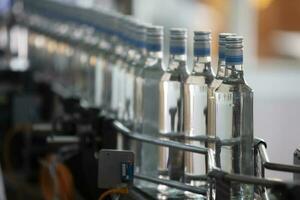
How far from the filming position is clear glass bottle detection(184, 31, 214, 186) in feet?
4.51

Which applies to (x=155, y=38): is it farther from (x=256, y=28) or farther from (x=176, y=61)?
(x=256, y=28)

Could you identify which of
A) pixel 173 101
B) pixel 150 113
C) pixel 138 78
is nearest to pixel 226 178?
pixel 173 101

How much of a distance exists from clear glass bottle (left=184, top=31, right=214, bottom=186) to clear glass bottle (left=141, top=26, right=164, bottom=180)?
133 millimetres

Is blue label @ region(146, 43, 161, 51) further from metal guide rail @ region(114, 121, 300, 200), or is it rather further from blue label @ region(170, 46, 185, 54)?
metal guide rail @ region(114, 121, 300, 200)

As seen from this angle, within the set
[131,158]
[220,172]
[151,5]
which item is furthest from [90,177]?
[151,5]

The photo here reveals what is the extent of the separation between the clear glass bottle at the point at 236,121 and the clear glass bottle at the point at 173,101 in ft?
0.58

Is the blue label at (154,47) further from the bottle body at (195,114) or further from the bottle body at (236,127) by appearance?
the bottle body at (236,127)

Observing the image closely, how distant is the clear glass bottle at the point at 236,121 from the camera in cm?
127

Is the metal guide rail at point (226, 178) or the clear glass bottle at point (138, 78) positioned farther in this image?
the clear glass bottle at point (138, 78)

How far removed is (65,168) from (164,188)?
604 mm

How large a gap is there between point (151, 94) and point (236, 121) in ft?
1.23

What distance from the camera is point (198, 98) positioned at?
1438 mm

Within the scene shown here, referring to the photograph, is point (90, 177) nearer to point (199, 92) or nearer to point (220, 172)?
point (199, 92)

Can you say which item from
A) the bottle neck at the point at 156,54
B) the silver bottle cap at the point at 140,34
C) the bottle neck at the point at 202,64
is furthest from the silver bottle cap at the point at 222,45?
the silver bottle cap at the point at 140,34
